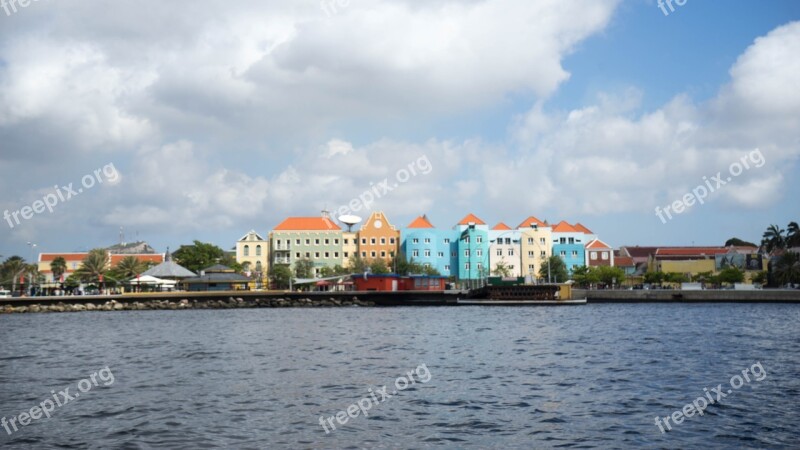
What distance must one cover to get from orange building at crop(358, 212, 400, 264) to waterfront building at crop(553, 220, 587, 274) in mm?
29942

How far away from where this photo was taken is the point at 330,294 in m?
101

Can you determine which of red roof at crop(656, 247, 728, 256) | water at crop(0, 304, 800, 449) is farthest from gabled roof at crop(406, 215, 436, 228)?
water at crop(0, 304, 800, 449)

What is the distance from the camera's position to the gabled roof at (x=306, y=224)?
134 metres

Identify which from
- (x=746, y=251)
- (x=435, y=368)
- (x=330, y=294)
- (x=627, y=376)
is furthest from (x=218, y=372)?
(x=746, y=251)

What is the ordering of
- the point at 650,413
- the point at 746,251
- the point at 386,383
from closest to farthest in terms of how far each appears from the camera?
the point at 650,413
the point at 386,383
the point at 746,251

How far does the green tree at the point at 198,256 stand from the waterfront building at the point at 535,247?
5735 cm

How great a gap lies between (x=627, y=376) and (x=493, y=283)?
7795 centimetres

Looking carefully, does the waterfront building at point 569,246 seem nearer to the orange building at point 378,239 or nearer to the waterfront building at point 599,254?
the waterfront building at point 599,254

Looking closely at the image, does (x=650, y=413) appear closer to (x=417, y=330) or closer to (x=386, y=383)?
(x=386, y=383)

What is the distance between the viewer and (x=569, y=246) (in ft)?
439

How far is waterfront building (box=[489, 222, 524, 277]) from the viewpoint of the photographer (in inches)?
5157

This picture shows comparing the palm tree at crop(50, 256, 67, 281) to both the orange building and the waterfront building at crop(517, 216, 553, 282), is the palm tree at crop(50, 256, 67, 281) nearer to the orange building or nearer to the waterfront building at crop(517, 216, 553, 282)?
the orange building

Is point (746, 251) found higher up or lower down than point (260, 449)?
higher up

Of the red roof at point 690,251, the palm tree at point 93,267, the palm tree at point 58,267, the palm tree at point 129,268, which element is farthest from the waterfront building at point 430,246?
the palm tree at point 58,267
